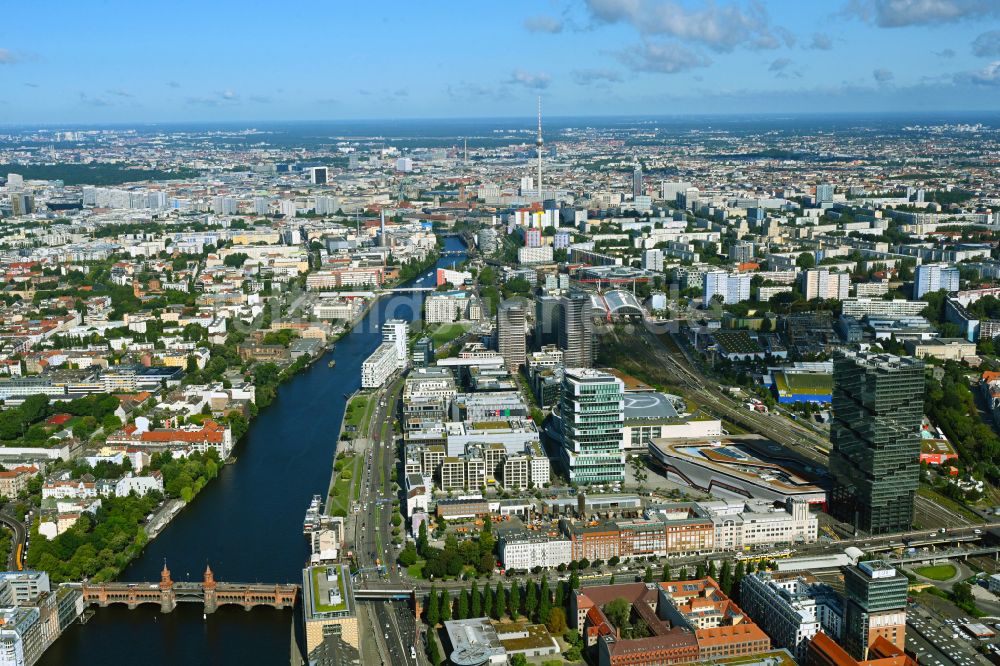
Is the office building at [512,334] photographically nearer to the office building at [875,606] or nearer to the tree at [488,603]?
the tree at [488,603]

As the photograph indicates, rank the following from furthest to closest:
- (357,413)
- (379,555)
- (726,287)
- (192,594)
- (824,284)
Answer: (726,287) < (824,284) < (357,413) < (379,555) < (192,594)

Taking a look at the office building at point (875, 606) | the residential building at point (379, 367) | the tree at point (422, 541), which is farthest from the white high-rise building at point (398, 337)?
the office building at point (875, 606)

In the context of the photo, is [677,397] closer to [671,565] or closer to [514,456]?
[514,456]

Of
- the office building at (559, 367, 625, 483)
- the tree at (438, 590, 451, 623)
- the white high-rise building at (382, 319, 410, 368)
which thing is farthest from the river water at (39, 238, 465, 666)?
the office building at (559, 367, 625, 483)

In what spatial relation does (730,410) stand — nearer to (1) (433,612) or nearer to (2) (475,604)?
(2) (475,604)

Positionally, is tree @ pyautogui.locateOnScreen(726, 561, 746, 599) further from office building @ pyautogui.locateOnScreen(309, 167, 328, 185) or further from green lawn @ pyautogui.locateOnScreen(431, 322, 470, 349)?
office building @ pyautogui.locateOnScreen(309, 167, 328, 185)

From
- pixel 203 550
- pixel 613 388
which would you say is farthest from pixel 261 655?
pixel 613 388

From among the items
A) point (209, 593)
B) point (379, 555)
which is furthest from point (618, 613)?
point (209, 593)
